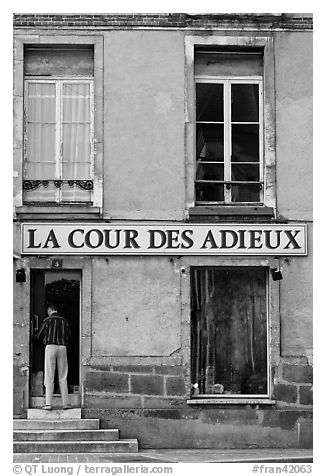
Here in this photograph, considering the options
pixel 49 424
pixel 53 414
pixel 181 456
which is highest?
pixel 53 414

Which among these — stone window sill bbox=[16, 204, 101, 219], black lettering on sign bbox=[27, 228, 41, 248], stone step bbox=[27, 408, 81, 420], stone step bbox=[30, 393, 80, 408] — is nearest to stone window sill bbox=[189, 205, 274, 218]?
stone window sill bbox=[16, 204, 101, 219]

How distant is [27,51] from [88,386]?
4462 mm

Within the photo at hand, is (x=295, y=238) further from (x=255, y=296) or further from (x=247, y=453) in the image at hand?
(x=247, y=453)

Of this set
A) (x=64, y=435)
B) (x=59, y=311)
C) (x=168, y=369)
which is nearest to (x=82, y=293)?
(x=59, y=311)

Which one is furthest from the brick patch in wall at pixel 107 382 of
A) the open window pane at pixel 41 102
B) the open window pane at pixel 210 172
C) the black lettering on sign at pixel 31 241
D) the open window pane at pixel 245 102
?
the open window pane at pixel 245 102

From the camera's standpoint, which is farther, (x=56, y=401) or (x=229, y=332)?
(x=229, y=332)

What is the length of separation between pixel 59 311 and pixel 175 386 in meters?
1.79

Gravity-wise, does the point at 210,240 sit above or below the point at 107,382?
above

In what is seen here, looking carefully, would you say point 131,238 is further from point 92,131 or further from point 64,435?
point 64,435

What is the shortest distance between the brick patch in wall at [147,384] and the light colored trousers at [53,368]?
0.87 metres

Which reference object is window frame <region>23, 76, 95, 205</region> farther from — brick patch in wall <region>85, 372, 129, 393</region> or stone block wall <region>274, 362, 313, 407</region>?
stone block wall <region>274, 362, 313, 407</region>

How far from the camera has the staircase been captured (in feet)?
47.1

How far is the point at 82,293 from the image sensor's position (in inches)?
597

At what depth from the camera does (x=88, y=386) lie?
49.3 ft
